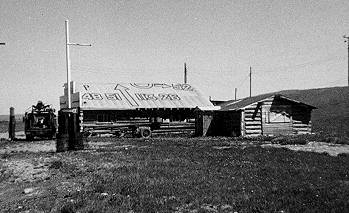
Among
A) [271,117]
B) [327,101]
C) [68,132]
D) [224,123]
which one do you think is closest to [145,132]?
[224,123]

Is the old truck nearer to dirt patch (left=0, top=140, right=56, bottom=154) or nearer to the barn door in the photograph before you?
dirt patch (left=0, top=140, right=56, bottom=154)

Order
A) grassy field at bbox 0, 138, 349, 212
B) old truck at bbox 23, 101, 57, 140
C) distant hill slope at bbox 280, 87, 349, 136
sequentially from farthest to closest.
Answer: distant hill slope at bbox 280, 87, 349, 136 → old truck at bbox 23, 101, 57, 140 → grassy field at bbox 0, 138, 349, 212

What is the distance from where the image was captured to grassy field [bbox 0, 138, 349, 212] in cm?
721

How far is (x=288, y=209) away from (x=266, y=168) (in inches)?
185

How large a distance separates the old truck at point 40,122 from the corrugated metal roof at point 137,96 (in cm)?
302

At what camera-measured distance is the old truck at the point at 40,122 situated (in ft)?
94.6

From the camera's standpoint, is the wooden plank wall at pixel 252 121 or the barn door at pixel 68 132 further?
the wooden plank wall at pixel 252 121

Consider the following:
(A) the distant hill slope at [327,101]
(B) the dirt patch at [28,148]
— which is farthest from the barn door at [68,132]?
(A) the distant hill slope at [327,101]

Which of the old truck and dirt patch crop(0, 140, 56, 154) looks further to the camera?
the old truck

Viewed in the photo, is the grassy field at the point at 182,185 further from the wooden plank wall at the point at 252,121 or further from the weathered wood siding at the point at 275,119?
the weathered wood siding at the point at 275,119

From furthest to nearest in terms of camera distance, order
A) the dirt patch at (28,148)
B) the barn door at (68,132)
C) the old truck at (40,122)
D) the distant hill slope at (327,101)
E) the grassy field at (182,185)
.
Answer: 1. the distant hill slope at (327,101)
2. the old truck at (40,122)
3. the dirt patch at (28,148)
4. the barn door at (68,132)
5. the grassy field at (182,185)

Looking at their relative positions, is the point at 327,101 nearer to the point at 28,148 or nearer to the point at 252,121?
the point at 252,121

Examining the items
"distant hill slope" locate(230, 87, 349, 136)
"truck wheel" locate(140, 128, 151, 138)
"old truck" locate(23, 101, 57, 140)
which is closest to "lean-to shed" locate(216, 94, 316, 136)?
"truck wheel" locate(140, 128, 151, 138)

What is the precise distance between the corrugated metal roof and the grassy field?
1971cm
